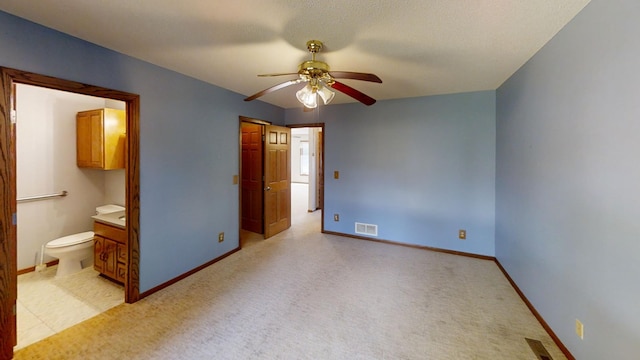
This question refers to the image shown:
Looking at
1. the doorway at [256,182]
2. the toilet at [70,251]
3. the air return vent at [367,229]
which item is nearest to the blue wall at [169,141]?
the doorway at [256,182]

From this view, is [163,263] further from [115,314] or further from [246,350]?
[246,350]

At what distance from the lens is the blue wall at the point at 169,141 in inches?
71.5

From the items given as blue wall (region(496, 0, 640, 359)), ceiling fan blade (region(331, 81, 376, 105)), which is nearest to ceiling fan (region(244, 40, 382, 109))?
ceiling fan blade (region(331, 81, 376, 105))

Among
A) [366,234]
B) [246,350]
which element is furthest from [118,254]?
[366,234]

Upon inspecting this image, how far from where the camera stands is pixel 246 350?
1.78 metres

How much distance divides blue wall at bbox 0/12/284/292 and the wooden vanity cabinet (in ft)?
1.08

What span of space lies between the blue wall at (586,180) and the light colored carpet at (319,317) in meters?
0.48

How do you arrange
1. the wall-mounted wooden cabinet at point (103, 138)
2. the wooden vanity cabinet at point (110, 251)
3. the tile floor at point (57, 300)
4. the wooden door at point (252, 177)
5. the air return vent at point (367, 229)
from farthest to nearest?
the wooden door at point (252, 177) < the air return vent at point (367, 229) < the wall-mounted wooden cabinet at point (103, 138) < the wooden vanity cabinet at point (110, 251) < the tile floor at point (57, 300)

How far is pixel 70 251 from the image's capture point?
9.23 feet

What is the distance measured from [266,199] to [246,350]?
2.65m

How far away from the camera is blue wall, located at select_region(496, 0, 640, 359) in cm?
123

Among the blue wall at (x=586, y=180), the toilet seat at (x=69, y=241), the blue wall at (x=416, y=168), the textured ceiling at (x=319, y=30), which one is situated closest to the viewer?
the blue wall at (x=586, y=180)

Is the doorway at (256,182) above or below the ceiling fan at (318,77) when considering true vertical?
below

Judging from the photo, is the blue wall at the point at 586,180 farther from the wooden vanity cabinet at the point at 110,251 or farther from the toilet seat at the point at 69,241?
the toilet seat at the point at 69,241
